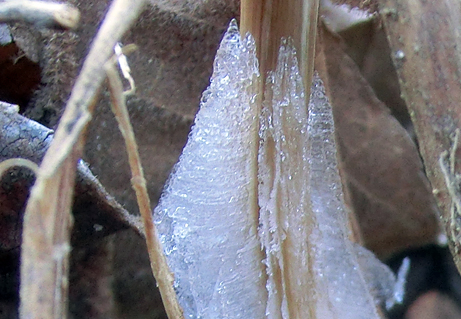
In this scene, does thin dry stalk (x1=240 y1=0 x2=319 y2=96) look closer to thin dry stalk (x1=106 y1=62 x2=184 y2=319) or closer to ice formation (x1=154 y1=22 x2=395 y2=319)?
ice formation (x1=154 y1=22 x2=395 y2=319)

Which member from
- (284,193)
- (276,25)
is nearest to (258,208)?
(284,193)

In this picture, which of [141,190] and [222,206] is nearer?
[141,190]

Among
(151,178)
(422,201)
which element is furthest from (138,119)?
(422,201)

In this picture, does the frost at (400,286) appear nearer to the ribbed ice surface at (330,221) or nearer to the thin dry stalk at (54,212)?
the ribbed ice surface at (330,221)

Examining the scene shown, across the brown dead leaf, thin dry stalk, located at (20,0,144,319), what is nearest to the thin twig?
thin dry stalk, located at (20,0,144,319)

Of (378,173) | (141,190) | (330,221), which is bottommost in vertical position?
(378,173)

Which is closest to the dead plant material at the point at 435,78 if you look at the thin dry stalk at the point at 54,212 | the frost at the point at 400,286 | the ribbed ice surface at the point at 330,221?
the ribbed ice surface at the point at 330,221

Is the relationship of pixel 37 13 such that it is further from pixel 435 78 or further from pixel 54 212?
pixel 435 78

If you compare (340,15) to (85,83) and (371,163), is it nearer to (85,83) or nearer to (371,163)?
(371,163)
